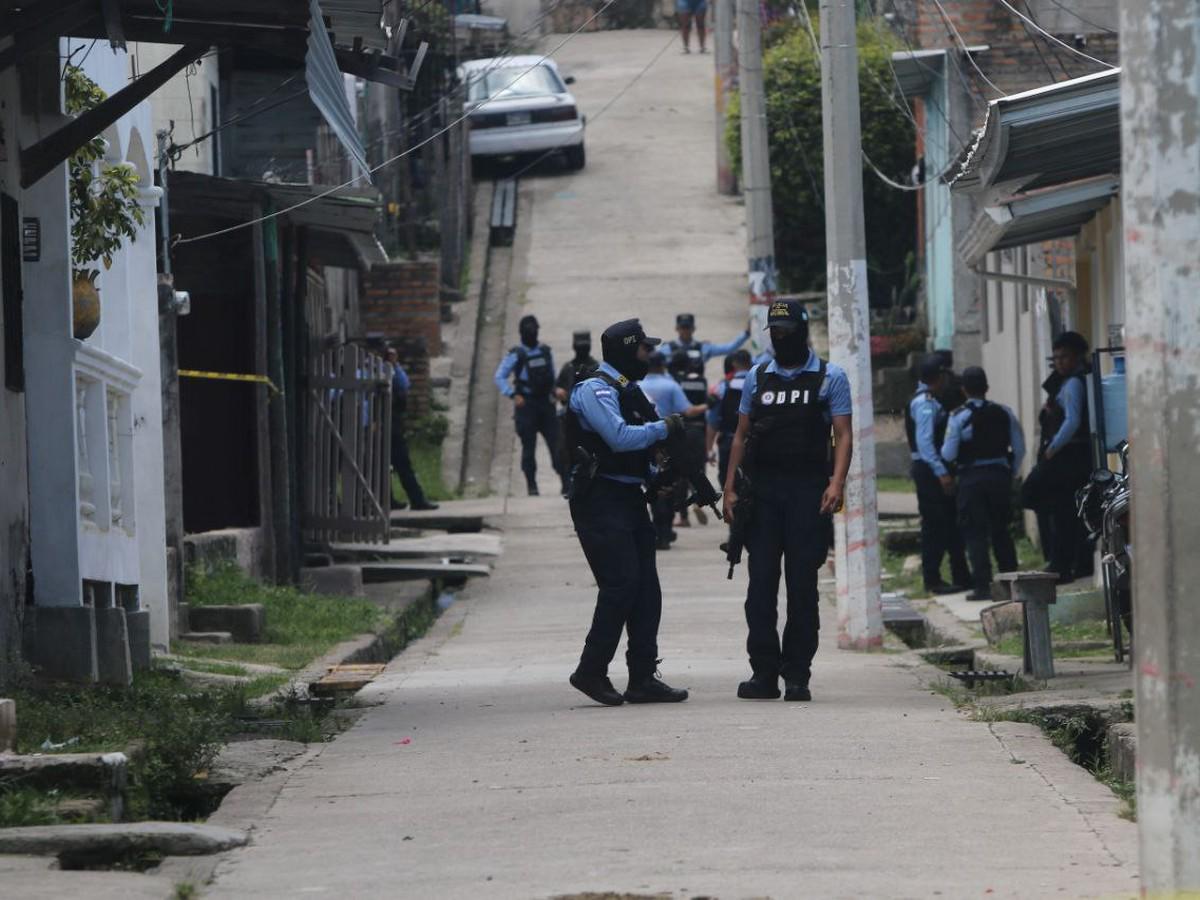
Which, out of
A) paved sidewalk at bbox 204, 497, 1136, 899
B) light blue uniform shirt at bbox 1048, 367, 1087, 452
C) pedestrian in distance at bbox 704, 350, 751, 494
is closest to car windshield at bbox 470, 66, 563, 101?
pedestrian in distance at bbox 704, 350, 751, 494

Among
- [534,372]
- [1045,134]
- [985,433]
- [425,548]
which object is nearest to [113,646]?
[1045,134]

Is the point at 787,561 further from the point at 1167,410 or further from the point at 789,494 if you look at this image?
the point at 1167,410

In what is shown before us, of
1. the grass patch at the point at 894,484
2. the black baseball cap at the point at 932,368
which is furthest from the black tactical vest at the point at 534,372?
the black baseball cap at the point at 932,368

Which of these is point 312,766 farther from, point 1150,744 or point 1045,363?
point 1045,363

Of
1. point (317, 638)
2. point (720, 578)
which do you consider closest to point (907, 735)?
point (317, 638)

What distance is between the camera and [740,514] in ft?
32.7

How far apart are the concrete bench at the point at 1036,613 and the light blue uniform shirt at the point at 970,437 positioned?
14.9 feet

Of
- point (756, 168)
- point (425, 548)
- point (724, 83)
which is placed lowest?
point (425, 548)

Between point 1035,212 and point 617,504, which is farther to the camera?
point 1035,212

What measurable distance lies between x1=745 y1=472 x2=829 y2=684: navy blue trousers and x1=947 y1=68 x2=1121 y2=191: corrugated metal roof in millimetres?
1954

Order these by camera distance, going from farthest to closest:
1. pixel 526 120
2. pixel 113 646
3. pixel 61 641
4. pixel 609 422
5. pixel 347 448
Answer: pixel 526 120 → pixel 347 448 → pixel 113 646 → pixel 61 641 → pixel 609 422

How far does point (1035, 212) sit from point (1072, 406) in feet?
4.99

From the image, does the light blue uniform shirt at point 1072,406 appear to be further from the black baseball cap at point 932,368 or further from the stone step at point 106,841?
the stone step at point 106,841

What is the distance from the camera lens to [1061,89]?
10211 mm
